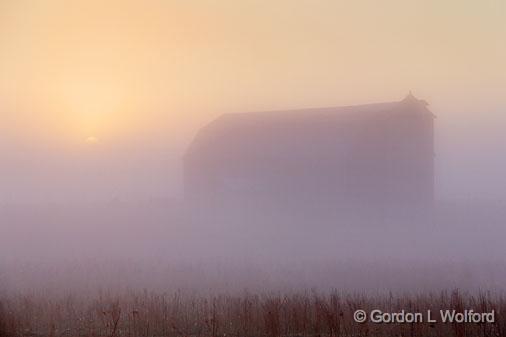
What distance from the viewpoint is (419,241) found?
1428cm

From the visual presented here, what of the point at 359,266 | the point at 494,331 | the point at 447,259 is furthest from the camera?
the point at 447,259

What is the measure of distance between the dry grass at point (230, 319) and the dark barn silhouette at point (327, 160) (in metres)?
8.80

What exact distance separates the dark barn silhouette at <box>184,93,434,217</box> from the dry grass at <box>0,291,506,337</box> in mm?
8799

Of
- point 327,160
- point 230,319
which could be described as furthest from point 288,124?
point 230,319

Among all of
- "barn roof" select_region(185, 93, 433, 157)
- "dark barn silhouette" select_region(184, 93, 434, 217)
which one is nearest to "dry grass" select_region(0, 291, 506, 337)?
"barn roof" select_region(185, 93, 433, 157)

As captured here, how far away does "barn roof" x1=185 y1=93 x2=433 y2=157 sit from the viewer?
1619 centimetres

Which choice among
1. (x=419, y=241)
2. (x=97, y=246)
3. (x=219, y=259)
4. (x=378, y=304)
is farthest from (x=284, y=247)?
(x=378, y=304)

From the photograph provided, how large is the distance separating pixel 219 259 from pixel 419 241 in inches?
191

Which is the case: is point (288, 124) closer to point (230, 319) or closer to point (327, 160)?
point (327, 160)

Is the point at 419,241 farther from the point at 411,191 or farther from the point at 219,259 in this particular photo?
the point at 219,259

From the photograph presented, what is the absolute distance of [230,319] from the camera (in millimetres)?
7391

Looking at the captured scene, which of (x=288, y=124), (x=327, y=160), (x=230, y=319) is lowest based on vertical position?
(x=230, y=319)

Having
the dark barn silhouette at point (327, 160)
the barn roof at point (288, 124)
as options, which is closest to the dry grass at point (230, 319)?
the barn roof at point (288, 124)

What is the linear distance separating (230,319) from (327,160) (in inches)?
396
